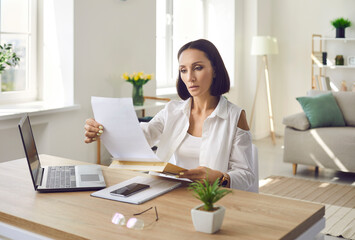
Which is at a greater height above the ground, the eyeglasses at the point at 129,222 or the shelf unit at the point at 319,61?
the shelf unit at the point at 319,61

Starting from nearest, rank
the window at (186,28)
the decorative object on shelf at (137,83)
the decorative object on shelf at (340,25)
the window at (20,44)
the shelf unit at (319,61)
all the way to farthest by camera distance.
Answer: the window at (20,44) < the decorative object on shelf at (137,83) < the window at (186,28) < the decorative object on shelf at (340,25) < the shelf unit at (319,61)

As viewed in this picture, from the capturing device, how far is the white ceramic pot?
4.54ft

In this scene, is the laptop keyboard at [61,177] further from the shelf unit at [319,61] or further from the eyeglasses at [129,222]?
the shelf unit at [319,61]

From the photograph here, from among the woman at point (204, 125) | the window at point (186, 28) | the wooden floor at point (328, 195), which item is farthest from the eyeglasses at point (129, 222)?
the window at point (186, 28)

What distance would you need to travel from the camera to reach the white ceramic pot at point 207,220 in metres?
1.38

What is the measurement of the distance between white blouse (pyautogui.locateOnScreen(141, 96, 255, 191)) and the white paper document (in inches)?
11.3

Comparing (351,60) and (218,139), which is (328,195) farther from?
(351,60)

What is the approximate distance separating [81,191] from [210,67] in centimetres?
84

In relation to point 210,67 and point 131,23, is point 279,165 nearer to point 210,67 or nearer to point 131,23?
point 131,23

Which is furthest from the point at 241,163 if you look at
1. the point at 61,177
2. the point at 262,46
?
the point at 262,46

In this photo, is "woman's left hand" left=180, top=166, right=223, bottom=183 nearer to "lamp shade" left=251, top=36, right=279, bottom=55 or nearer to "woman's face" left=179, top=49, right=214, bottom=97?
"woman's face" left=179, top=49, right=214, bottom=97

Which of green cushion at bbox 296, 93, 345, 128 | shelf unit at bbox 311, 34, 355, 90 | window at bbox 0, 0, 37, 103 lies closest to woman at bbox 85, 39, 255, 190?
window at bbox 0, 0, 37, 103

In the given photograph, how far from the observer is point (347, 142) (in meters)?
4.89

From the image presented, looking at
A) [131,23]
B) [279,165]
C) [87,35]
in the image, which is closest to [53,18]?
[87,35]
